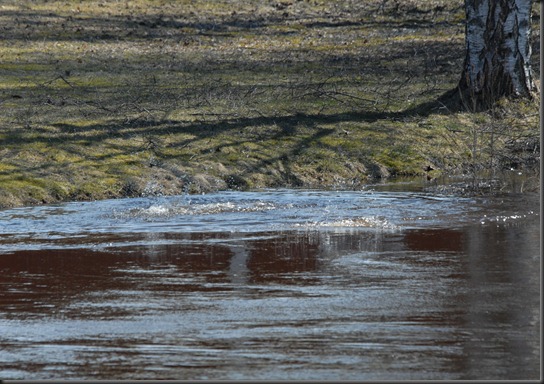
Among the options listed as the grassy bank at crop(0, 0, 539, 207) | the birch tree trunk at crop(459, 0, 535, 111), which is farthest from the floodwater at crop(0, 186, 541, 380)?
the birch tree trunk at crop(459, 0, 535, 111)

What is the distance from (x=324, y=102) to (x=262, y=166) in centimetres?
359

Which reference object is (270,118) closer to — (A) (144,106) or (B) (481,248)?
(A) (144,106)

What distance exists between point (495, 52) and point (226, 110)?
180 inches

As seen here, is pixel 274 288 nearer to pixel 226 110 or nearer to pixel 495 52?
pixel 226 110

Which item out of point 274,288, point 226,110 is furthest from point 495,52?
point 274,288

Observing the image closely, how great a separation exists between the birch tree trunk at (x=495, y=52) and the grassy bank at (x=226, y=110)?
0.43 metres

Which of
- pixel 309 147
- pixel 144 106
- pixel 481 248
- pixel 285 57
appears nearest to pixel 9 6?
pixel 285 57

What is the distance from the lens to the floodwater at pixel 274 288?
22.4 ft

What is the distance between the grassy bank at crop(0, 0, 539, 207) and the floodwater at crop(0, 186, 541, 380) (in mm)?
1414

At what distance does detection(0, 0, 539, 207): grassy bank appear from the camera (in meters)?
14.5

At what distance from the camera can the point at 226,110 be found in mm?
→ 17219

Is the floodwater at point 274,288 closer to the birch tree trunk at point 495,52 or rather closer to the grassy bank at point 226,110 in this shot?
the grassy bank at point 226,110

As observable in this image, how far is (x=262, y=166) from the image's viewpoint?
15.0 metres

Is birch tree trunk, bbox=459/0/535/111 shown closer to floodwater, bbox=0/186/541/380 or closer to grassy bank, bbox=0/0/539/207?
grassy bank, bbox=0/0/539/207
